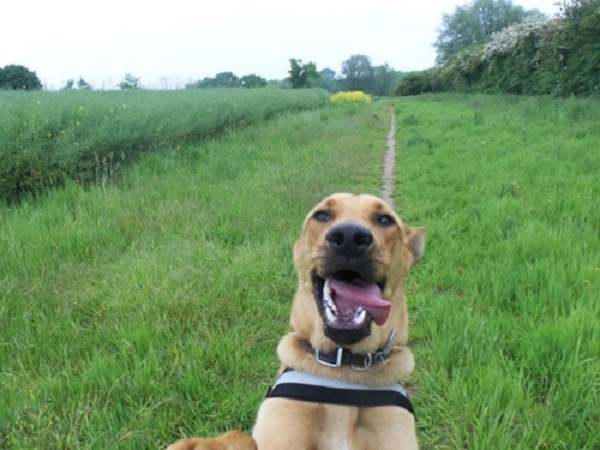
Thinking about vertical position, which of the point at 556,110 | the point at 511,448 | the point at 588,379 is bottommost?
the point at 511,448

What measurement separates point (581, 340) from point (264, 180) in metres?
5.40

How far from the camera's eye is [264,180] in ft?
25.2

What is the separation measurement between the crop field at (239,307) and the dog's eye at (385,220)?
1.02 meters

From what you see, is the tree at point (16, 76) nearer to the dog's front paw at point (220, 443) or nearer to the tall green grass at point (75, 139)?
the tall green grass at point (75, 139)

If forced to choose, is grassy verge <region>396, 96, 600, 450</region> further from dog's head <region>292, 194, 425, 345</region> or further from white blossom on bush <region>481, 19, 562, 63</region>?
white blossom on bush <region>481, 19, 562, 63</region>

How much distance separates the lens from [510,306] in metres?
3.70

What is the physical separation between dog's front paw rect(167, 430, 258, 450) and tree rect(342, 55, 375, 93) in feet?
319

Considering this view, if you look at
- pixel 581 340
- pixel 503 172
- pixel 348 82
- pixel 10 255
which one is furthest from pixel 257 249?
pixel 348 82

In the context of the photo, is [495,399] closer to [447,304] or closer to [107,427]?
[447,304]

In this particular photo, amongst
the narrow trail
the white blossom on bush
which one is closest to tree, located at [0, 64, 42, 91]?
the narrow trail

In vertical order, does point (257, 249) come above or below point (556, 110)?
below

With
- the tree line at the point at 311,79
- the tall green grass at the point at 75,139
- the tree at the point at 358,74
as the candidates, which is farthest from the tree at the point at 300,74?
the tall green grass at the point at 75,139

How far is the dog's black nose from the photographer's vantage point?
2209mm

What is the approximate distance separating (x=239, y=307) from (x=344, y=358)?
1597 millimetres
